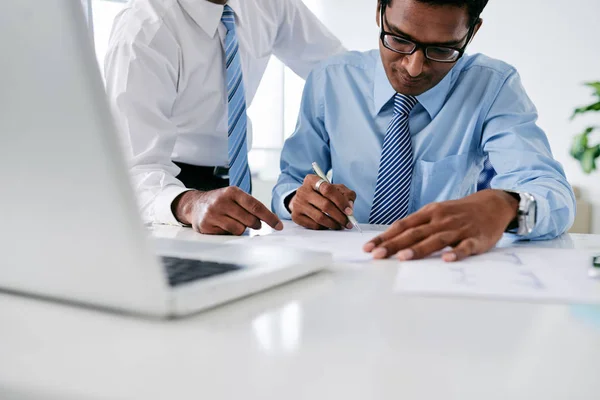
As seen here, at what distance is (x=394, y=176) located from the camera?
1531 millimetres

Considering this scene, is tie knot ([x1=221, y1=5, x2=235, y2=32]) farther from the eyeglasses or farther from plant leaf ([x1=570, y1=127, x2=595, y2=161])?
plant leaf ([x1=570, y1=127, x2=595, y2=161])

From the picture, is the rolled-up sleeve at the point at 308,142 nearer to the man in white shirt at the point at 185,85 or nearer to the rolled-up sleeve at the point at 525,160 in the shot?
the man in white shirt at the point at 185,85

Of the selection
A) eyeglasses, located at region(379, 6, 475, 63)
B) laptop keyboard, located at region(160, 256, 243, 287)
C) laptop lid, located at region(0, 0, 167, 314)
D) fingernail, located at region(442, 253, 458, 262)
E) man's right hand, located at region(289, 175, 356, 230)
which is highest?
laptop lid, located at region(0, 0, 167, 314)

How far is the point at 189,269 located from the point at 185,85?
4.48 ft

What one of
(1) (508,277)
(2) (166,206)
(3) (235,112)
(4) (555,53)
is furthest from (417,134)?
(4) (555,53)

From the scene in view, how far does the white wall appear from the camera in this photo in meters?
4.46

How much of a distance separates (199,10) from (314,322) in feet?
5.07

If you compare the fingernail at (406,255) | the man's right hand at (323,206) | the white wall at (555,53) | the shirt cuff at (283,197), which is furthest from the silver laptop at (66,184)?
the white wall at (555,53)

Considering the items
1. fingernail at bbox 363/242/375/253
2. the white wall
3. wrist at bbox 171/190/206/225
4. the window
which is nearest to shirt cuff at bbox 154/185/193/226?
wrist at bbox 171/190/206/225

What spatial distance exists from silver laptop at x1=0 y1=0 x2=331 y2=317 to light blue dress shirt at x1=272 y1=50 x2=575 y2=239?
101cm

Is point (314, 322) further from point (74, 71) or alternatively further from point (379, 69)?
point (379, 69)

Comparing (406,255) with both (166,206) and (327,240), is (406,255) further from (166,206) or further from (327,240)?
(166,206)

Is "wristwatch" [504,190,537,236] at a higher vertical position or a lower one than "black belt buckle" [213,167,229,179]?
higher

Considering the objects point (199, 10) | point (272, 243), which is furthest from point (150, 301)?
point (199, 10)
